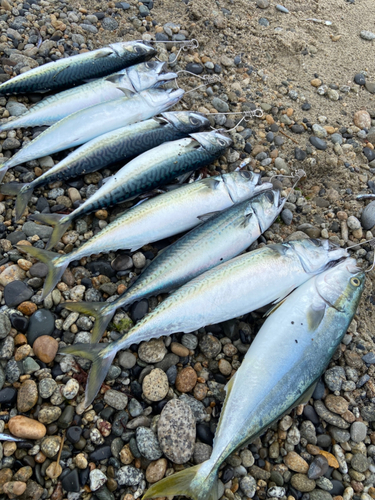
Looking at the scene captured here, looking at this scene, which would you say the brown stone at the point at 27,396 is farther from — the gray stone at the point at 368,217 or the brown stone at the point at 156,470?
the gray stone at the point at 368,217

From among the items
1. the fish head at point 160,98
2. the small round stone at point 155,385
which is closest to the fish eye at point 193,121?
the fish head at point 160,98

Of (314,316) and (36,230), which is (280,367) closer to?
(314,316)

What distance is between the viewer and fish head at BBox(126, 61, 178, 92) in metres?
4.20

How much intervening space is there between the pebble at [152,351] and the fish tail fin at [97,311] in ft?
1.13

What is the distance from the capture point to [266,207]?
136 inches

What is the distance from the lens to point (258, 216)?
3395 mm

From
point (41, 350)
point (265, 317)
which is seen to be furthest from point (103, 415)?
point (265, 317)

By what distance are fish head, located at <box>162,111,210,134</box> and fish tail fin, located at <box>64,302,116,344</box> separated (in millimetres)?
2140

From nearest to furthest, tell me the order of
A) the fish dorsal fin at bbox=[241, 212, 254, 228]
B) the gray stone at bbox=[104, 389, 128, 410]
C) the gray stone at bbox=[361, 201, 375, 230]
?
the gray stone at bbox=[104, 389, 128, 410] → the fish dorsal fin at bbox=[241, 212, 254, 228] → the gray stone at bbox=[361, 201, 375, 230]

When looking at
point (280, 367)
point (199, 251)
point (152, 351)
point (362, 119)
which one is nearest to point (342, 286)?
point (280, 367)

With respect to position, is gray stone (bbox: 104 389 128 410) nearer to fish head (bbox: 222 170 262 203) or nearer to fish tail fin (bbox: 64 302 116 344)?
fish tail fin (bbox: 64 302 116 344)

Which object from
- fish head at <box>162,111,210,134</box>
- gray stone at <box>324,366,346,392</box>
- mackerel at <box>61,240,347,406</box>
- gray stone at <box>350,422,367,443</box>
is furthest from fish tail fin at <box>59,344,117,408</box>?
fish head at <box>162,111,210,134</box>

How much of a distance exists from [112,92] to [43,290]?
248 cm

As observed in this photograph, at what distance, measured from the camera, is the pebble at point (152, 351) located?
2826mm
